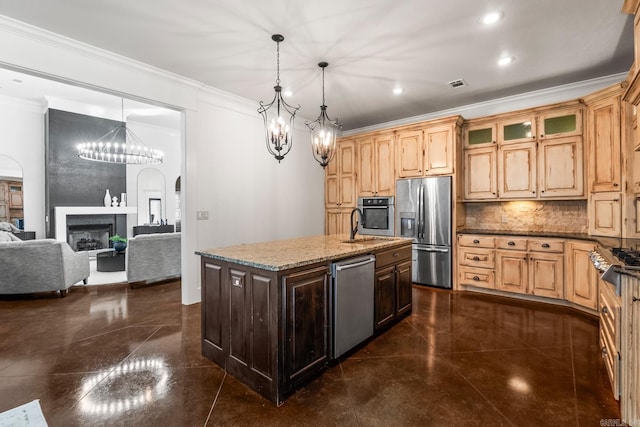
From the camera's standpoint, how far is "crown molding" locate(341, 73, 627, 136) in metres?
3.89

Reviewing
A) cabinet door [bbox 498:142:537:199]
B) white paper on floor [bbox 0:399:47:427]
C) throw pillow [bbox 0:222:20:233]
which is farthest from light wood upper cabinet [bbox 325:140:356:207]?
throw pillow [bbox 0:222:20:233]

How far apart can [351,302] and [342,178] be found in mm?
3689

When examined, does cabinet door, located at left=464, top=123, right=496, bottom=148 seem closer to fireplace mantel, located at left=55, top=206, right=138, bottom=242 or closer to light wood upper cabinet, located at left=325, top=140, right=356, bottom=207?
light wood upper cabinet, located at left=325, top=140, right=356, bottom=207

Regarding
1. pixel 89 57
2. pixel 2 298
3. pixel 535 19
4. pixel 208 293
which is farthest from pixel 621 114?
pixel 2 298

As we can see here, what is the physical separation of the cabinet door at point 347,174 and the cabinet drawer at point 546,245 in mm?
2854

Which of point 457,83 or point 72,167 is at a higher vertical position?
point 457,83

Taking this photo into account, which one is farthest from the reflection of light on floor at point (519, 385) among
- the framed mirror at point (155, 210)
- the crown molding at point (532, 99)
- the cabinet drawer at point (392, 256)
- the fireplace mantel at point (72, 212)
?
the framed mirror at point (155, 210)

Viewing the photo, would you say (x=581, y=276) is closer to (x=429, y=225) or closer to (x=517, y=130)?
(x=429, y=225)

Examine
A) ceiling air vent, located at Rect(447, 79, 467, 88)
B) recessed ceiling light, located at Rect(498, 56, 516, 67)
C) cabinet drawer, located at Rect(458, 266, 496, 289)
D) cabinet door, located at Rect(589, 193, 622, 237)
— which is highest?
ceiling air vent, located at Rect(447, 79, 467, 88)

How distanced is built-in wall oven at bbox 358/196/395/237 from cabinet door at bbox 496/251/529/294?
166 cm

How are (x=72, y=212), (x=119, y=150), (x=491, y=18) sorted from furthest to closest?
(x=119, y=150), (x=72, y=212), (x=491, y=18)

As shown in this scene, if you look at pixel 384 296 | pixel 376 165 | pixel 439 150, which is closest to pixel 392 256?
pixel 384 296

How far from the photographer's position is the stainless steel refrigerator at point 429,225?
4.57 metres

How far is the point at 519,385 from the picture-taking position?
2096 mm
